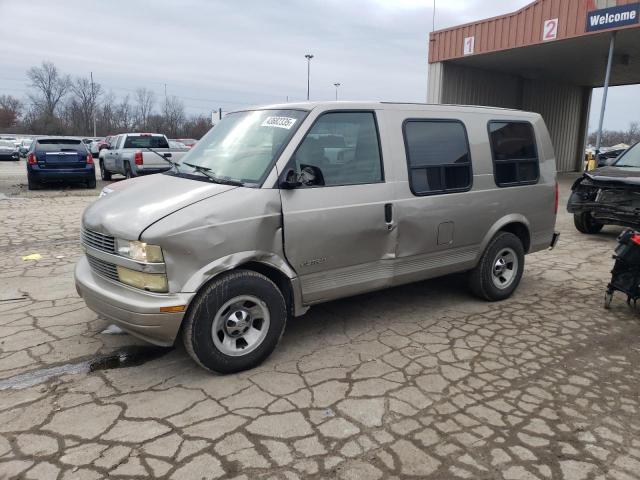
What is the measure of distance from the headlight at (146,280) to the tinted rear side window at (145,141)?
15011 mm

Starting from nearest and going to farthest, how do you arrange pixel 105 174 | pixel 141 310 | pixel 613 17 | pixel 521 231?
1. pixel 141 310
2. pixel 521 231
3. pixel 613 17
4. pixel 105 174

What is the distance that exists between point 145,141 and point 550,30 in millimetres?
13816

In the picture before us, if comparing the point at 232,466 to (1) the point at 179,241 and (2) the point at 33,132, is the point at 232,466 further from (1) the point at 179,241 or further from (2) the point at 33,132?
(2) the point at 33,132

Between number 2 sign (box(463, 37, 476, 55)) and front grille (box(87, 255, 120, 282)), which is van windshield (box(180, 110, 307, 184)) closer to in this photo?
front grille (box(87, 255, 120, 282))

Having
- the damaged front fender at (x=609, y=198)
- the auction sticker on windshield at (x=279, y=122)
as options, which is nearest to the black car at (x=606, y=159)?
the damaged front fender at (x=609, y=198)

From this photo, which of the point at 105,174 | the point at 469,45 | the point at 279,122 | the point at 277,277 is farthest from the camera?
the point at 105,174

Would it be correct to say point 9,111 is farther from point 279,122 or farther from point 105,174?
point 279,122

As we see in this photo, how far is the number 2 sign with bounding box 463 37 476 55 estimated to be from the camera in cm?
1700

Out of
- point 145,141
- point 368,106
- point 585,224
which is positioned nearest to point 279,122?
point 368,106

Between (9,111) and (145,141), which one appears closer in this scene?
(145,141)

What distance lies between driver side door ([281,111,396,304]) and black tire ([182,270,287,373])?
0.30 meters

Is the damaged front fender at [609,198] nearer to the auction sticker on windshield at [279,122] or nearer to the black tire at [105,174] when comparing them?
the auction sticker on windshield at [279,122]

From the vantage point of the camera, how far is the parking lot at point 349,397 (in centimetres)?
265

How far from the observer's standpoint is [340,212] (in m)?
3.89
